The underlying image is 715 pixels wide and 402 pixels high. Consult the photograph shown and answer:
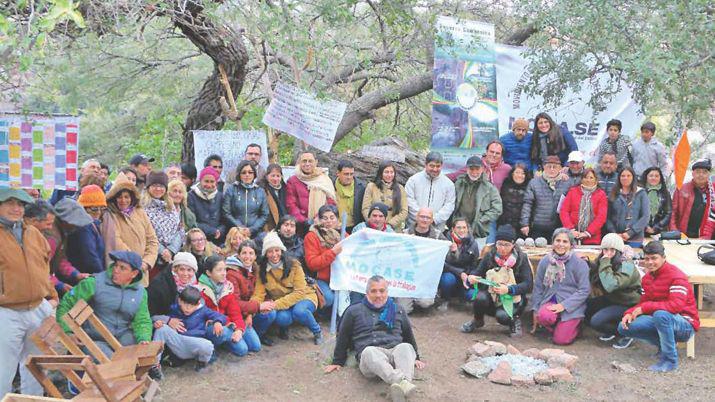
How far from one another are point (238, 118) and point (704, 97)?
581 cm

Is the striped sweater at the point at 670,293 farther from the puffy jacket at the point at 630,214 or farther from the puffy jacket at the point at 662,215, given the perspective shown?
the puffy jacket at the point at 662,215

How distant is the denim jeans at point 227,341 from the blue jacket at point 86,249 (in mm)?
1141

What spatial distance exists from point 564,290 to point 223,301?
3.59 metres

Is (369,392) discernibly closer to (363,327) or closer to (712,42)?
(363,327)

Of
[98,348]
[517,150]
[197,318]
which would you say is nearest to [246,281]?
[197,318]

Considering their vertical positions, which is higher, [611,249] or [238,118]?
[238,118]

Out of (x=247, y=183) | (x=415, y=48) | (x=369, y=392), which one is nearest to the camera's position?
(x=369, y=392)

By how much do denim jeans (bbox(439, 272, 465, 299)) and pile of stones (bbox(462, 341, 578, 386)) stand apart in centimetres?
123

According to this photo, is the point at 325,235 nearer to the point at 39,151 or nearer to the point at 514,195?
the point at 514,195

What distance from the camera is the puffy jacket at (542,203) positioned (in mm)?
9219

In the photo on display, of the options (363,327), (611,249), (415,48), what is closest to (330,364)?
(363,327)

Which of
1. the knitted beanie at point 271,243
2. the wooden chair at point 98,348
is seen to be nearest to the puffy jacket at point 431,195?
the knitted beanie at point 271,243

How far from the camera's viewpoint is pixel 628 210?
9.06 meters

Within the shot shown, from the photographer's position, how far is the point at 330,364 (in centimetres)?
705
